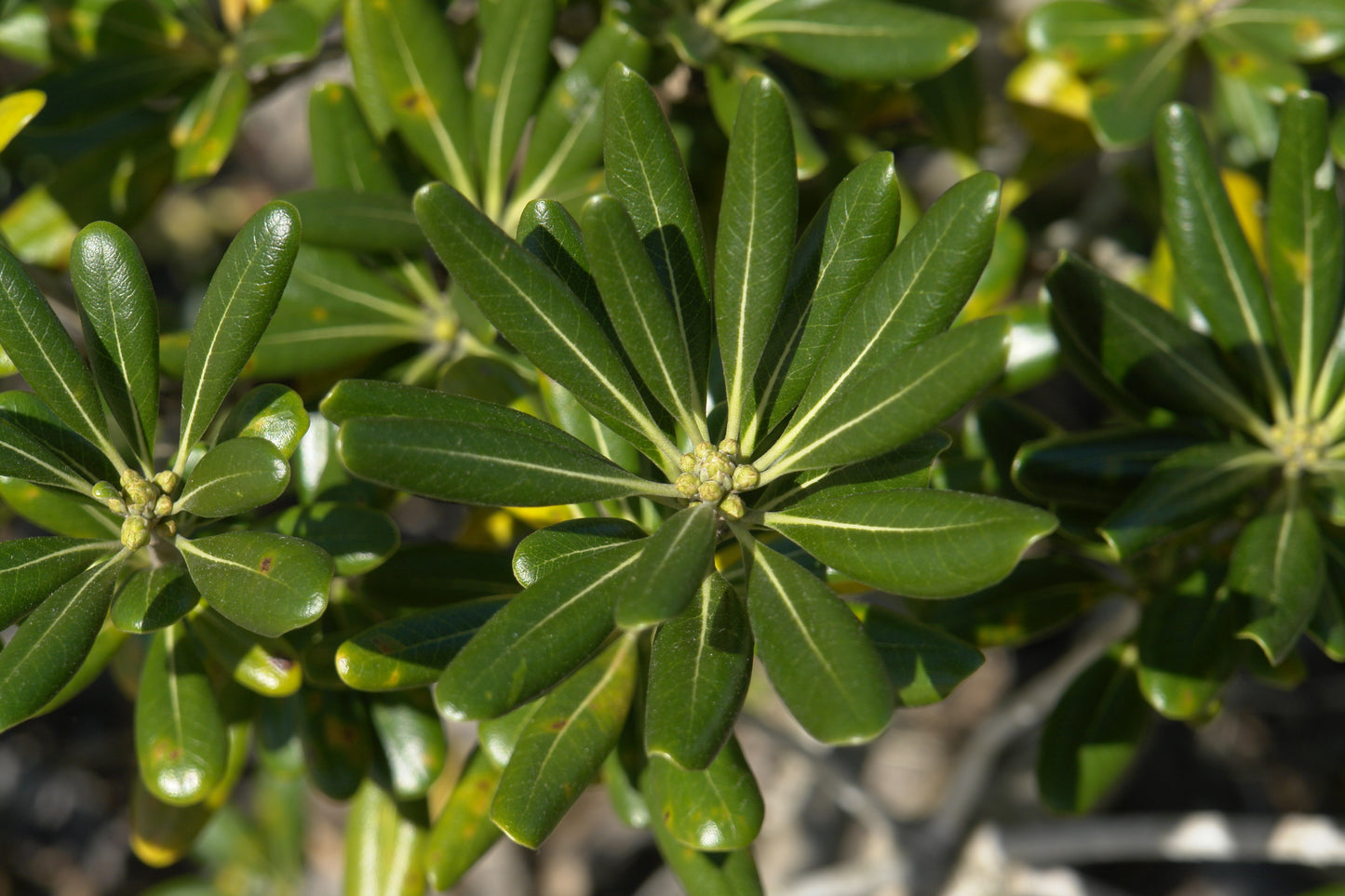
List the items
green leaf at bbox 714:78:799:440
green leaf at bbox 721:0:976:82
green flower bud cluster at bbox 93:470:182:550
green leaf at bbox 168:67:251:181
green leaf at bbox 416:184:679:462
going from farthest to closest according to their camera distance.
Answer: green leaf at bbox 168:67:251:181
green leaf at bbox 721:0:976:82
green flower bud cluster at bbox 93:470:182:550
green leaf at bbox 714:78:799:440
green leaf at bbox 416:184:679:462

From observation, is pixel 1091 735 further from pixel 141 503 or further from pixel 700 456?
pixel 141 503

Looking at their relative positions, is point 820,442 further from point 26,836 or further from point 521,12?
point 26,836

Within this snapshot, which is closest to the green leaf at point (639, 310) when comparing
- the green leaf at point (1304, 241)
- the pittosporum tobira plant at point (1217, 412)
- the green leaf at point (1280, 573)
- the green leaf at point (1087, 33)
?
the pittosporum tobira plant at point (1217, 412)

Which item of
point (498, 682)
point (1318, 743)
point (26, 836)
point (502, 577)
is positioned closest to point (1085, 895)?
point (1318, 743)

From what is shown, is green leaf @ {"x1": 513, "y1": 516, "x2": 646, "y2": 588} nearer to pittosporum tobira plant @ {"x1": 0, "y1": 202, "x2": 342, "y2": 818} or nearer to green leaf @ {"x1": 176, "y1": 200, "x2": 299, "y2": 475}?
pittosporum tobira plant @ {"x1": 0, "y1": 202, "x2": 342, "y2": 818}

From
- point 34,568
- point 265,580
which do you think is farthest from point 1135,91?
point 34,568

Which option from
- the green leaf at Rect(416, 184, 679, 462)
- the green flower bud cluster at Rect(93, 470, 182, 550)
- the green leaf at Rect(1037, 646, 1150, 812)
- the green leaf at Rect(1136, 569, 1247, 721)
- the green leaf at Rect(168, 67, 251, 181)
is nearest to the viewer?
the green leaf at Rect(416, 184, 679, 462)

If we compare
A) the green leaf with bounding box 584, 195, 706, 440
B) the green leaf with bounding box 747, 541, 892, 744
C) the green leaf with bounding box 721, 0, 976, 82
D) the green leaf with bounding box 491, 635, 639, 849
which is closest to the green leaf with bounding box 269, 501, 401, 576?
the green leaf with bounding box 491, 635, 639, 849
